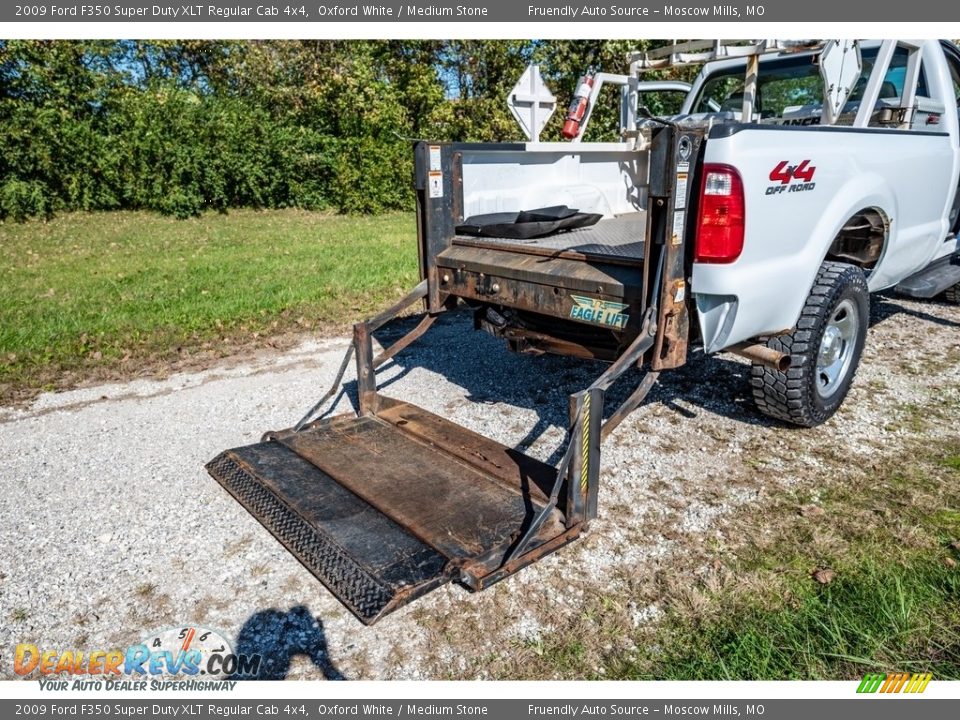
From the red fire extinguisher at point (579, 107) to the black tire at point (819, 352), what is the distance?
2523mm

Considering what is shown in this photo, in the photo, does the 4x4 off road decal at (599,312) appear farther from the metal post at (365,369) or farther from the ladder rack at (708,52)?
the ladder rack at (708,52)

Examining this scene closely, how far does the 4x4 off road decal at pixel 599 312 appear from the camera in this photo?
3520 mm

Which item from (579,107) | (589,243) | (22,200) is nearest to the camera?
(589,243)

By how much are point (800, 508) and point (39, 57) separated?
20029 mm

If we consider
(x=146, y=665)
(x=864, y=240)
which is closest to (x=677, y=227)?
(x=864, y=240)

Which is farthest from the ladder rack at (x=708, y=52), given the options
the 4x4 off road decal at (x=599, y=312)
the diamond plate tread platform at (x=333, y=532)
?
the diamond plate tread platform at (x=333, y=532)

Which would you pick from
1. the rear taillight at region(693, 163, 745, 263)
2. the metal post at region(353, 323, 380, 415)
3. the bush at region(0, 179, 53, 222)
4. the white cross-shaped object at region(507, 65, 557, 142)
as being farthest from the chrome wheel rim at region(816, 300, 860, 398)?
the bush at region(0, 179, 53, 222)

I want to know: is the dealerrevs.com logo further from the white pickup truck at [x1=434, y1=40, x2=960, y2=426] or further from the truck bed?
the truck bed

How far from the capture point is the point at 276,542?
11.0ft

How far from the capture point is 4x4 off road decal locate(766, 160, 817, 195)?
131 inches

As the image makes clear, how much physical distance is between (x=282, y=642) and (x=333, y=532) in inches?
23.3

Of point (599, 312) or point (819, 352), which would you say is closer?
point (599, 312)

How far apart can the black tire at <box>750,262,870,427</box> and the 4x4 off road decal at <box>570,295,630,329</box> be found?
1017 mm

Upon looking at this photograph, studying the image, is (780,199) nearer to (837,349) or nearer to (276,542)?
(837,349)
